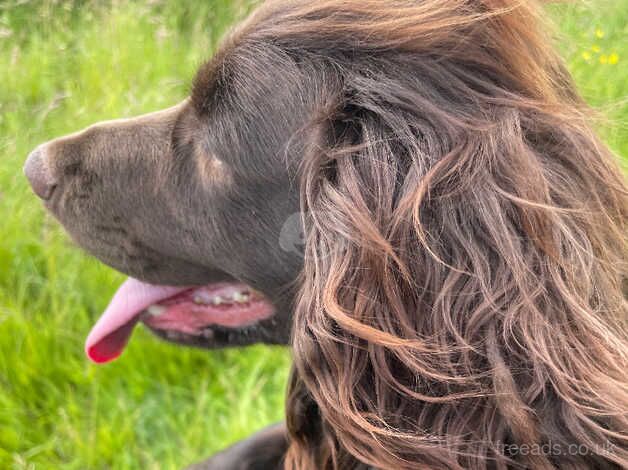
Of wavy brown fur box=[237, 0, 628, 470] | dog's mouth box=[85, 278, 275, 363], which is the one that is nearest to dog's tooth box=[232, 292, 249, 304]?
dog's mouth box=[85, 278, 275, 363]

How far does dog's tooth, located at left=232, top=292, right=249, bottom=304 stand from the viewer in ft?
6.07

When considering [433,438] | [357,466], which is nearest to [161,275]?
[357,466]

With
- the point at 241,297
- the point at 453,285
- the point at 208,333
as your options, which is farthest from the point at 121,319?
the point at 453,285

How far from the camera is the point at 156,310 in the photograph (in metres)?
2.01

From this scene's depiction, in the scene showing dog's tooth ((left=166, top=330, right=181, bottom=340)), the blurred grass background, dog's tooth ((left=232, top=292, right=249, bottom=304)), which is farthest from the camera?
the blurred grass background

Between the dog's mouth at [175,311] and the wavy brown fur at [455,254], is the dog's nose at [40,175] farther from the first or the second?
the wavy brown fur at [455,254]

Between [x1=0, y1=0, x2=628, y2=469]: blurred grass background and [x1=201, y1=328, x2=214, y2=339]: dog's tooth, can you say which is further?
[x1=0, y1=0, x2=628, y2=469]: blurred grass background

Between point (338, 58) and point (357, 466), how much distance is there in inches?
32.1

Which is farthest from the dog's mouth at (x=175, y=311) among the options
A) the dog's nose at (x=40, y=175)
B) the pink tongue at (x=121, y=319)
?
the dog's nose at (x=40, y=175)

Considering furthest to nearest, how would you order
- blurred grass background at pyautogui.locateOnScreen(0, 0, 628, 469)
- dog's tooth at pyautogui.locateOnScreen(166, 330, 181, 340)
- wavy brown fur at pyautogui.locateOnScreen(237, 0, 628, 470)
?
blurred grass background at pyautogui.locateOnScreen(0, 0, 628, 469)
dog's tooth at pyautogui.locateOnScreen(166, 330, 181, 340)
wavy brown fur at pyautogui.locateOnScreen(237, 0, 628, 470)

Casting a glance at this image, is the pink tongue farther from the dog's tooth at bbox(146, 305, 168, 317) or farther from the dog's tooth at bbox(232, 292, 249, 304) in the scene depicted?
the dog's tooth at bbox(232, 292, 249, 304)

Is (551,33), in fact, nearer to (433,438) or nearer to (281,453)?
(433,438)

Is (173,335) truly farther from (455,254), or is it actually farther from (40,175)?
(455,254)

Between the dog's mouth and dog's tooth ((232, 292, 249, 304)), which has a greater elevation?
dog's tooth ((232, 292, 249, 304))
